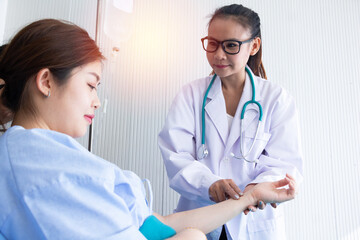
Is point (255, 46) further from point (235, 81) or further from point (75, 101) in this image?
point (75, 101)

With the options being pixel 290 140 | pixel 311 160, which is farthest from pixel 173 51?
pixel 311 160

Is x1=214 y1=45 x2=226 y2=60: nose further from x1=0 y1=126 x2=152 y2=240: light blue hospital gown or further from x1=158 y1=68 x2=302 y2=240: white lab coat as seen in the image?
x1=0 y1=126 x2=152 y2=240: light blue hospital gown

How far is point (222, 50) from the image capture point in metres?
1.45

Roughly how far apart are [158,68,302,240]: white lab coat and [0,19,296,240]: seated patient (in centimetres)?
26

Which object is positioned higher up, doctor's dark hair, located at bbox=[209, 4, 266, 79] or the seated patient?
doctor's dark hair, located at bbox=[209, 4, 266, 79]

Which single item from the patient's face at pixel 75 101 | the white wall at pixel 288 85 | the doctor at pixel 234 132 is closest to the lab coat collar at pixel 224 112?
the doctor at pixel 234 132

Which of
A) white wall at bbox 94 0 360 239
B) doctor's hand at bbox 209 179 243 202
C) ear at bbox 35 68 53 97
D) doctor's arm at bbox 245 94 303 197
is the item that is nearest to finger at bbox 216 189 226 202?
doctor's hand at bbox 209 179 243 202

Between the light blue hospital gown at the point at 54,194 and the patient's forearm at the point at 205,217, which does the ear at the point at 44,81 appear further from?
the patient's forearm at the point at 205,217

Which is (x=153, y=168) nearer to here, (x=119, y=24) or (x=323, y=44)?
(x=119, y=24)

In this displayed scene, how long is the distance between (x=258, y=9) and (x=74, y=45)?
1.70 metres

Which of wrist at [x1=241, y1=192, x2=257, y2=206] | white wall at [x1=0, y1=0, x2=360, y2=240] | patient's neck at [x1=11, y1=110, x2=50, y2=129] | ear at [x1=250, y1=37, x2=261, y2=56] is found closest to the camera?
patient's neck at [x1=11, y1=110, x2=50, y2=129]

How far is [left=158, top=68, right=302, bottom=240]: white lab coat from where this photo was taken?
1.30m

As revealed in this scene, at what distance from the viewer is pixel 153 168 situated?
1.94m

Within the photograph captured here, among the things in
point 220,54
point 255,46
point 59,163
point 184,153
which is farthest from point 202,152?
point 59,163
